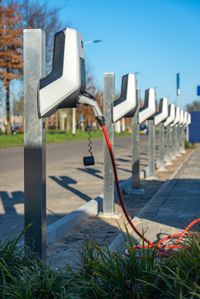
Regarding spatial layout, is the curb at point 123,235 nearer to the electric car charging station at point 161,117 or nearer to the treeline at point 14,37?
the electric car charging station at point 161,117

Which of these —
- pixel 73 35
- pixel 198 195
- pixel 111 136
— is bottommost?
pixel 198 195

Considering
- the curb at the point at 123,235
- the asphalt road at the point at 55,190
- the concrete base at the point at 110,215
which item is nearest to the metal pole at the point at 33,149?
the curb at the point at 123,235

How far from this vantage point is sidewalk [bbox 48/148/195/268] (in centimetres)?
653

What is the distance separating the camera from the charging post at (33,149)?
493 cm

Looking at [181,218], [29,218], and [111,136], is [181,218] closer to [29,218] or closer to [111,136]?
[111,136]

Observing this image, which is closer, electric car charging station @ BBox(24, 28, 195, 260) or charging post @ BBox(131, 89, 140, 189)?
electric car charging station @ BBox(24, 28, 195, 260)

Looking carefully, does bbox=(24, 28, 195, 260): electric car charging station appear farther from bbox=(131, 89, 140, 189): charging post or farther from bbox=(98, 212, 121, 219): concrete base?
bbox=(131, 89, 140, 189): charging post

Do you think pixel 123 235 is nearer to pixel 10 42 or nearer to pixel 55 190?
pixel 55 190

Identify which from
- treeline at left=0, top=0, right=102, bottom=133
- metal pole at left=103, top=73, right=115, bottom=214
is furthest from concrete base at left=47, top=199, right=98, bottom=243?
treeline at left=0, top=0, right=102, bottom=133

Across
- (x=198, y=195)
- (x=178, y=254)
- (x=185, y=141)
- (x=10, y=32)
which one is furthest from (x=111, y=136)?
(x=10, y=32)

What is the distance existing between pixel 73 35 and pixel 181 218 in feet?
14.7

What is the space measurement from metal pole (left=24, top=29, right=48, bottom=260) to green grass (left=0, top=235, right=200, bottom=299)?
83 cm

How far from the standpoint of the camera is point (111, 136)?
908 cm

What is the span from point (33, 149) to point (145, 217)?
4.04 metres
